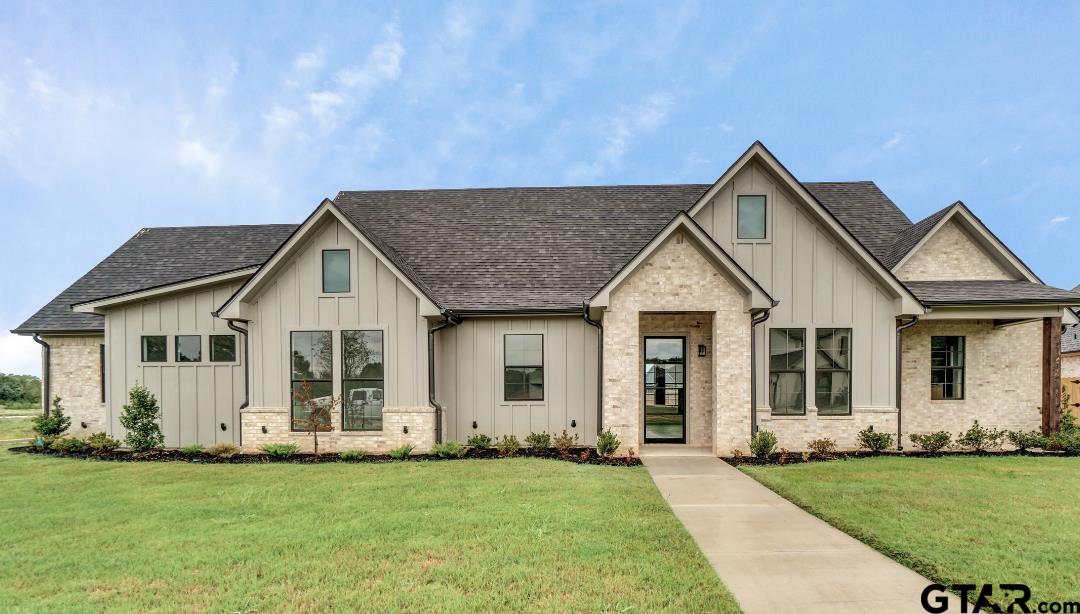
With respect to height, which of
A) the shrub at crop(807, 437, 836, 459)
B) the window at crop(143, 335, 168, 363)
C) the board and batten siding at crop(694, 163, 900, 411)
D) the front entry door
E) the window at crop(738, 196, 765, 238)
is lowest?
the shrub at crop(807, 437, 836, 459)

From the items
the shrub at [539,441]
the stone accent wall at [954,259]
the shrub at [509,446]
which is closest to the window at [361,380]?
the shrub at [509,446]

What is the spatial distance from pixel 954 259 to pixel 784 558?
12.2 meters

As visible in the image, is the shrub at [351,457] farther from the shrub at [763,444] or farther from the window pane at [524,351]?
the shrub at [763,444]

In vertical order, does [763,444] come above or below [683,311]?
below

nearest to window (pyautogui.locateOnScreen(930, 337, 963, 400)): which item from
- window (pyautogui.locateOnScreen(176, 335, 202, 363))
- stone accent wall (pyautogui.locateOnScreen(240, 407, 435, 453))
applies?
stone accent wall (pyautogui.locateOnScreen(240, 407, 435, 453))

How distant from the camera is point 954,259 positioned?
1336 centimetres

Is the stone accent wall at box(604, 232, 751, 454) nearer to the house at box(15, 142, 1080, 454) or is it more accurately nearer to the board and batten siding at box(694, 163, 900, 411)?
the house at box(15, 142, 1080, 454)

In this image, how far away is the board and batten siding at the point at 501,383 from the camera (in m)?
12.2

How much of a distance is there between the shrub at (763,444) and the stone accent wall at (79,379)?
56.6 ft

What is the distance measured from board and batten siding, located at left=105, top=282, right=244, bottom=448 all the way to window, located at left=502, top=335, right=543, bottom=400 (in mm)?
6564

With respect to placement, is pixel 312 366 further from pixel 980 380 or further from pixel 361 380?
pixel 980 380

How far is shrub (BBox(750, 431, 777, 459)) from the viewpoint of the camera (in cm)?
1077

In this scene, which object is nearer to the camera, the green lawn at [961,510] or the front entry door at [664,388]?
the green lawn at [961,510]

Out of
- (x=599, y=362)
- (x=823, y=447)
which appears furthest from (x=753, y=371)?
(x=599, y=362)
